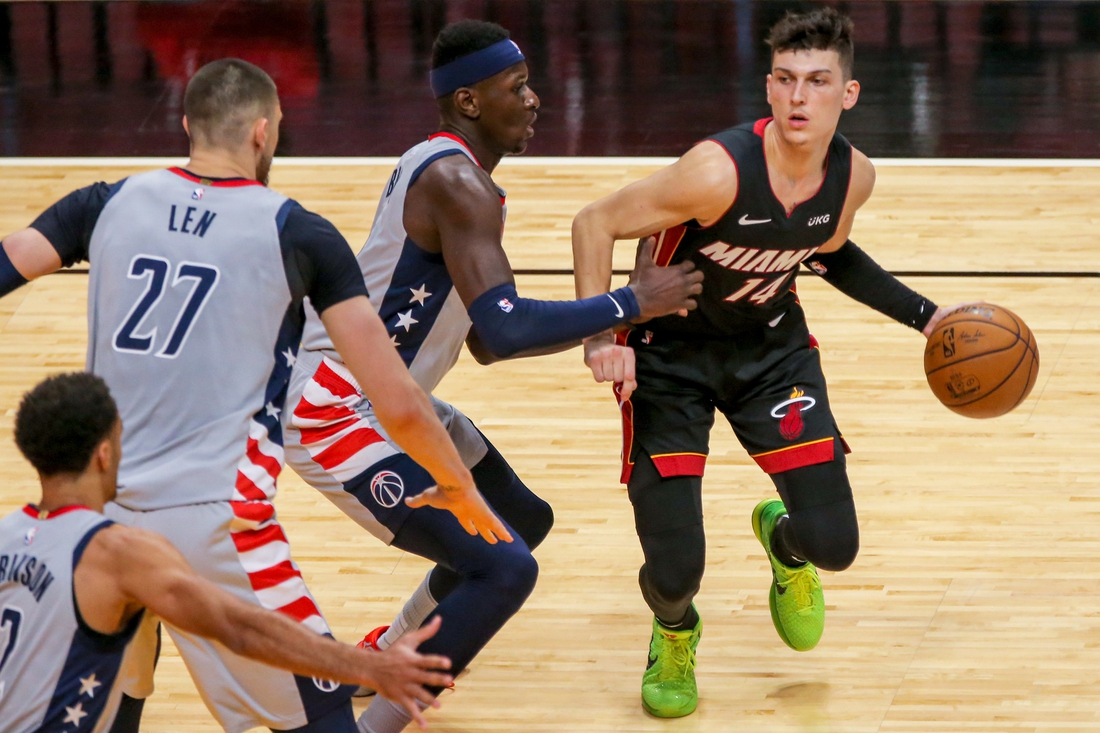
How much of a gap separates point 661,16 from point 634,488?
9063 mm

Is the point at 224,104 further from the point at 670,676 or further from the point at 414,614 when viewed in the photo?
the point at 670,676

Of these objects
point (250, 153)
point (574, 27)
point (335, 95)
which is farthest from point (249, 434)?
point (574, 27)

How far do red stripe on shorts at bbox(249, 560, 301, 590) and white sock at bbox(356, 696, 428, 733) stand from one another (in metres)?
0.72

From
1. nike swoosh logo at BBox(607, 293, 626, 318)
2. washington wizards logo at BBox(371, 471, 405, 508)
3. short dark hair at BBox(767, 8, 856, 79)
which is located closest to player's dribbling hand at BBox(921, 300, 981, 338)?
short dark hair at BBox(767, 8, 856, 79)

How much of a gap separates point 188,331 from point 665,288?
1294 mm

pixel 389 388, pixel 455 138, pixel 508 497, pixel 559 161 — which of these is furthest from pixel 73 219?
pixel 559 161

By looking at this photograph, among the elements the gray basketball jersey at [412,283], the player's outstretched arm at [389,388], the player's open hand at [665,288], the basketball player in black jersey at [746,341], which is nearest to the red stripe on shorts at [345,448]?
the gray basketball jersey at [412,283]

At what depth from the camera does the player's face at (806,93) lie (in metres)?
4.09

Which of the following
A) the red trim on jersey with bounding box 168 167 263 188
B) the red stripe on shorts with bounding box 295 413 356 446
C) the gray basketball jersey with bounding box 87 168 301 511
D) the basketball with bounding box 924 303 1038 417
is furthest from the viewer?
the basketball with bounding box 924 303 1038 417

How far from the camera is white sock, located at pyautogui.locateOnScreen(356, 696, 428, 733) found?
374cm

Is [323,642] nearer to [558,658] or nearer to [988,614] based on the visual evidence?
[558,658]

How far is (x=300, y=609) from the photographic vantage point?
3.14 meters

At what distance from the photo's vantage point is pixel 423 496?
3.44 m

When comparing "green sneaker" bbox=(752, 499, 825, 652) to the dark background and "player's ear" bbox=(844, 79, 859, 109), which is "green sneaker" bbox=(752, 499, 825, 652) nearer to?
"player's ear" bbox=(844, 79, 859, 109)
